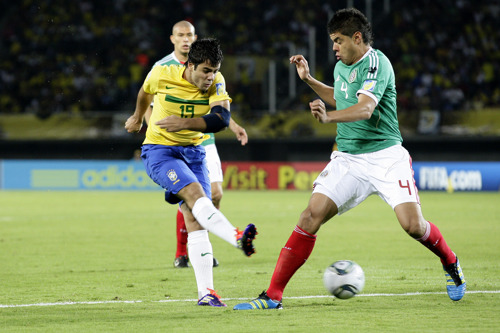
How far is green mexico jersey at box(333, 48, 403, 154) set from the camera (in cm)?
596

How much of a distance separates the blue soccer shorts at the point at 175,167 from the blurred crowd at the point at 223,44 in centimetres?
1771

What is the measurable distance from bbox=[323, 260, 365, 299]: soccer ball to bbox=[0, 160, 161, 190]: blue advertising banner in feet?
60.3

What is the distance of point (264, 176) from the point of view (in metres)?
24.1

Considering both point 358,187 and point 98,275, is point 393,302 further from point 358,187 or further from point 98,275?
point 98,275

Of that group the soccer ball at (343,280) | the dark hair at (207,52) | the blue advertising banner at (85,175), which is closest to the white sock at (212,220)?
the soccer ball at (343,280)

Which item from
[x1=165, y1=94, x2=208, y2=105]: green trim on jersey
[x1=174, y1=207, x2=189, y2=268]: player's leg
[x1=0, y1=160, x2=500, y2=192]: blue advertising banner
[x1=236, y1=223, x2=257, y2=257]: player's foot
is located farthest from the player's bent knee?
[x1=0, y1=160, x2=500, y2=192]: blue advertising banner

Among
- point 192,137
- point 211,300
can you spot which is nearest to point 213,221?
point 211,300

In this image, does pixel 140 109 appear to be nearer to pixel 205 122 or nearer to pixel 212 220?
pixel 205 122

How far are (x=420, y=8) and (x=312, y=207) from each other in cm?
2304

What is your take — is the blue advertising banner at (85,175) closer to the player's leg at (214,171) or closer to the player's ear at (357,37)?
the player's leg at (214,171)

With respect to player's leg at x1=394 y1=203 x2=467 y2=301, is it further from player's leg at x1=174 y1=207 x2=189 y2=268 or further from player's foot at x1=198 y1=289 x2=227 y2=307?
player's leg at x1=174 y1=207 x2=189 y2=268

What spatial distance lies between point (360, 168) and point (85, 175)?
62.4ft

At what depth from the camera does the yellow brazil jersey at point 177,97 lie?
20.4 feet

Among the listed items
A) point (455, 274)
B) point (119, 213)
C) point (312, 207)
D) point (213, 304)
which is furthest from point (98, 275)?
point (119, 213)
